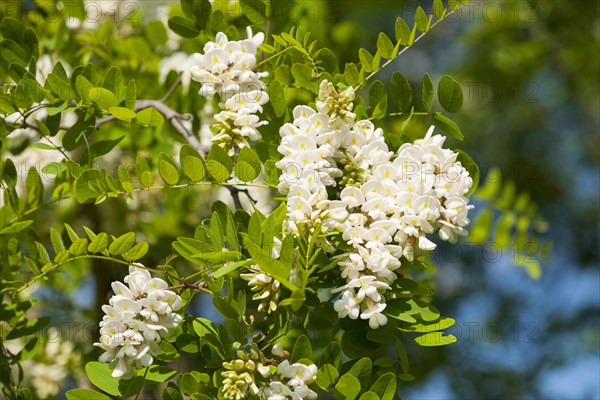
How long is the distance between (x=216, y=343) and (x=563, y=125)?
3.34 m

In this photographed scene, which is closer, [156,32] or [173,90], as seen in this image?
[173,90]

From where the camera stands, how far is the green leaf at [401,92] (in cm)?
95

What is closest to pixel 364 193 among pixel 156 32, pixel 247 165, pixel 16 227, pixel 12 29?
pixel 247 165

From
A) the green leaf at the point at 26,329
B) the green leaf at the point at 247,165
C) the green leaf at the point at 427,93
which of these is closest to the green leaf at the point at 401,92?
the green leaf at the point at 427,93

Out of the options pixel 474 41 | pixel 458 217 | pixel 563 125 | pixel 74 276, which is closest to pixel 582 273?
pixel 563 125

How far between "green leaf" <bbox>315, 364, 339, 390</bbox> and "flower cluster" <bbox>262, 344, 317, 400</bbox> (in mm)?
14

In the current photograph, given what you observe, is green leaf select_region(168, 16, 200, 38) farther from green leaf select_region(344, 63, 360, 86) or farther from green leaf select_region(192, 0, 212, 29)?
green leaf select_region(344, 63, 360, 86)

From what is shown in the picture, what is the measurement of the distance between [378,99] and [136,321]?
436 mm

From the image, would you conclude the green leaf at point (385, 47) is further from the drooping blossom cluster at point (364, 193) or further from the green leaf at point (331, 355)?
the green leaf at point (331, 355)

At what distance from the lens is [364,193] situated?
2.53 feet

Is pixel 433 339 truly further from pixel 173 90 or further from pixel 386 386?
pixel 173 90

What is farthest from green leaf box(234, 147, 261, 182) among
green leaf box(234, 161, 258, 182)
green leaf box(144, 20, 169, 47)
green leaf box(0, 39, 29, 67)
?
green leaf box(144, 20, 169, 47)

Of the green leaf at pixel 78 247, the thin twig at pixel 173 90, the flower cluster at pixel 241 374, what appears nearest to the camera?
the flower cluster at pixel 241 374

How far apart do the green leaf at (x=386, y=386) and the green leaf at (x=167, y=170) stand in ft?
1.10
